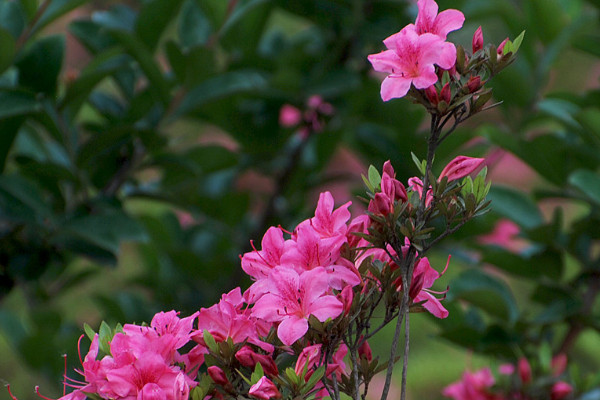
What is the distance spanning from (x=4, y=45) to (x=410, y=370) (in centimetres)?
209

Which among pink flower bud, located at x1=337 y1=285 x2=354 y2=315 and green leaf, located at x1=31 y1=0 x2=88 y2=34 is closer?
pink flower bud, located at x1=337 y1=285 x2=354 y2=315

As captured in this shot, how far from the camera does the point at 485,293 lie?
1179mm

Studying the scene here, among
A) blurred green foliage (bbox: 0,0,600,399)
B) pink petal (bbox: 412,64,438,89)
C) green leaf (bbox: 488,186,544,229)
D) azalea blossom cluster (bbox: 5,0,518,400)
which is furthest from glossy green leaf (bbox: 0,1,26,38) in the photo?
green leaf (bbox: 488,186,544,229)

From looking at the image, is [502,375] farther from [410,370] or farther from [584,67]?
[584,67]

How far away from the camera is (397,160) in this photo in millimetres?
1345

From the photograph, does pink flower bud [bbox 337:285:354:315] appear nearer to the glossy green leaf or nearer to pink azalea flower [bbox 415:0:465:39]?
pink azalea flower [bbox 415:0:465:39]

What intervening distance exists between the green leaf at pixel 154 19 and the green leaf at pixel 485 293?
2.17ft

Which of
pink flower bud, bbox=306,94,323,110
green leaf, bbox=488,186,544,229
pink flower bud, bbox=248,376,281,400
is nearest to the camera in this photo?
pink flower bud, bbox=248,376,281,400

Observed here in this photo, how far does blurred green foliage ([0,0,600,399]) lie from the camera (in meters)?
1.08

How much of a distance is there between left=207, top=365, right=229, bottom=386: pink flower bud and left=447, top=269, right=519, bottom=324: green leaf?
67 cm

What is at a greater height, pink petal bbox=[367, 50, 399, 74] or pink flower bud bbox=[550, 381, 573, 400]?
pink petal bbox=[367, 50, 399, 74]

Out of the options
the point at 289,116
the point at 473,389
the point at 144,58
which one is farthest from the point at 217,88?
the point at 473,389

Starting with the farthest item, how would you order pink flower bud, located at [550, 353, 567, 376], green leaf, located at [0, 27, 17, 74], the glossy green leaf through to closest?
pink flower bud, located at [550, 353, 567, 376] → the glossy green leaf → green leaf, located at [0, 27, 17, 74]

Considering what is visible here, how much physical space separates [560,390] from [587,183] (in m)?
0.33
